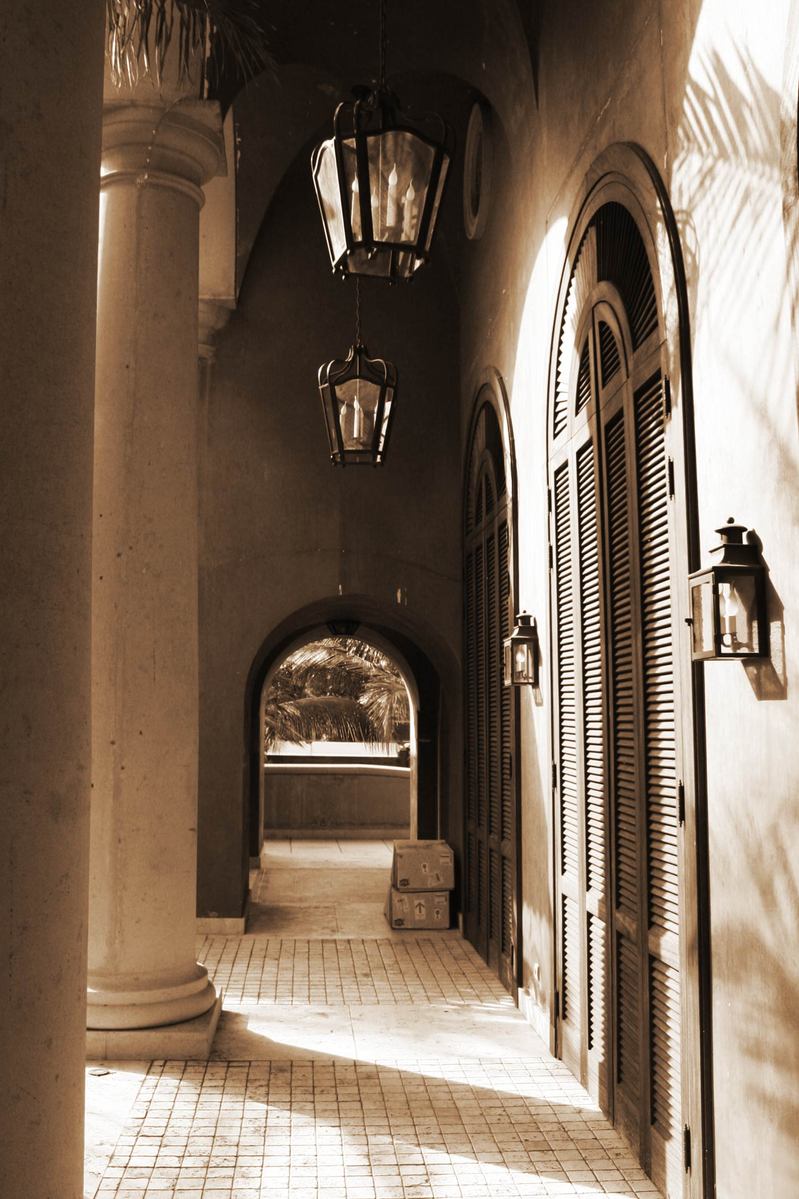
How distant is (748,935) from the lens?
386cm

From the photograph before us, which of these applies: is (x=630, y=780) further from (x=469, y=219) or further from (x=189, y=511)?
(x=469, y=219)

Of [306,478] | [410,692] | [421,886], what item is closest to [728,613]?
[421,886]

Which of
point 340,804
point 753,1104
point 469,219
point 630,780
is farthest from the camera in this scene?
point 340,804

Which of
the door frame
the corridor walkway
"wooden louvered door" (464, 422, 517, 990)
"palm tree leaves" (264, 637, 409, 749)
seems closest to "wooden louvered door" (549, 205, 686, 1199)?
the corridor walkway

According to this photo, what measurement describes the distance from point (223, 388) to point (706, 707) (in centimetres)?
842

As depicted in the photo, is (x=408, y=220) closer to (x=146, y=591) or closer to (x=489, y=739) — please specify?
(x=146, y=591)

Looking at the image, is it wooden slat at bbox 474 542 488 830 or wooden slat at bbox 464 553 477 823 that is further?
wooden slat at bbox 464 553 477 823

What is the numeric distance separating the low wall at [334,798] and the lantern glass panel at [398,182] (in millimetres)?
17362

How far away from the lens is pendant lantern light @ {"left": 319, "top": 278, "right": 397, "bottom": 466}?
778 cm

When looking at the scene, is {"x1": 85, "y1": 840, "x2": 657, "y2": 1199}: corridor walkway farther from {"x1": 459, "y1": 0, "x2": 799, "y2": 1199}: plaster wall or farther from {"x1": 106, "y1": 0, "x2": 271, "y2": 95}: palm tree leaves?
{"x1": 106, "y1": 0, "x2": 271, "y2": 95}: palm tree leaves

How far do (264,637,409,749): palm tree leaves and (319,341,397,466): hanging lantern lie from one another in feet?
71.8

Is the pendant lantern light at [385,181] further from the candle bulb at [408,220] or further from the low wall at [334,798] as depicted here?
the low wall at [334,798]

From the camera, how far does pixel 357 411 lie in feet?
26.1

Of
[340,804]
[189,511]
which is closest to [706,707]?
[189,511]
